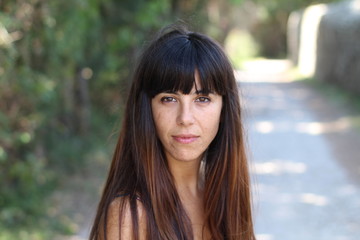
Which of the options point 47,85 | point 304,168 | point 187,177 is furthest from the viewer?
point 304,168

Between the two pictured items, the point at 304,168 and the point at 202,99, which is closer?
the point at 202,99

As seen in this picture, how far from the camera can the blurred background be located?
4.72 meters

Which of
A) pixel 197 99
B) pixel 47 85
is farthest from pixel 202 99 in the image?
pixel 47 85

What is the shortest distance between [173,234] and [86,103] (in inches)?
280

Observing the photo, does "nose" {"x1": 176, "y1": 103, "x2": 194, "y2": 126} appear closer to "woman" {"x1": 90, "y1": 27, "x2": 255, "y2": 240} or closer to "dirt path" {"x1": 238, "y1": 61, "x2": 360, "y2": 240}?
"woman" {"x1": 90, "y1": 27, "x2": 255, "y2": 240}

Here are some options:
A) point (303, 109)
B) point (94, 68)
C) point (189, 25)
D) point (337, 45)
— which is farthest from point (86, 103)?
point (337, 45)

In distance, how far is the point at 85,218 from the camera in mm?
5602

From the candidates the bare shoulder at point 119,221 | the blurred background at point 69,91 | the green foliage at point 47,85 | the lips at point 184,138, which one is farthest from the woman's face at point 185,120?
the green foliage at point 47,85

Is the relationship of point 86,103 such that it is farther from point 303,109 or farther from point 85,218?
point 303,109

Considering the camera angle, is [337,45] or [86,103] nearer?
[86,103]

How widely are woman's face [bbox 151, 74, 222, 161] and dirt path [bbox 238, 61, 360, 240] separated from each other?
611 mm

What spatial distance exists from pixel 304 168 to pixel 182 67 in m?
5.99

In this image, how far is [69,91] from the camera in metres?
7.80

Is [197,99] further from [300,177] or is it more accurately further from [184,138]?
[300,177]
